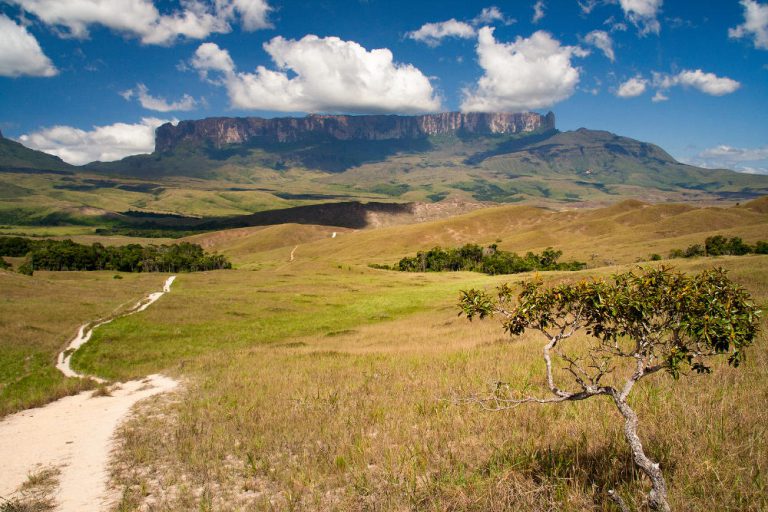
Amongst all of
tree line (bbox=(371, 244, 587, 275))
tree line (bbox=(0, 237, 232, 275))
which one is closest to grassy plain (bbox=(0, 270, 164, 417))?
tree line (bbox=(0, 237, 232, 275))

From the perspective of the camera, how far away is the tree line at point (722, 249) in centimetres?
9888

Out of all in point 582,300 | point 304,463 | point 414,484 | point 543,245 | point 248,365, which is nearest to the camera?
point 582,300

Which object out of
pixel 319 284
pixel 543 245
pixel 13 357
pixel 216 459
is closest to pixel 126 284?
pixel 319 284

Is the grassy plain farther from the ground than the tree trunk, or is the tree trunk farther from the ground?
the tree trunk

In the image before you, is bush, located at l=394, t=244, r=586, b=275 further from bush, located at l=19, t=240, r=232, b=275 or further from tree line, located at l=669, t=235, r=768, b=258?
bush, located at l=19, t=240, r=232, b=275

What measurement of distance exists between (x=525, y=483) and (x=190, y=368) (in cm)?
2477

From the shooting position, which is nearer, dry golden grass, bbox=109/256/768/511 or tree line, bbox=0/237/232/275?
dry golden grass, bbox=109/256/768/511

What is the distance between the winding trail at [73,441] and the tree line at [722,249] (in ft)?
371

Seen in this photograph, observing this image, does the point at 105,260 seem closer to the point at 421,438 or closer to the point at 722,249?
the point at 421,438

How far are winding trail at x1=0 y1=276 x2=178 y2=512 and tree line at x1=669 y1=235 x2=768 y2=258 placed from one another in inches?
4448

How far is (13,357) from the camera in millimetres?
33625

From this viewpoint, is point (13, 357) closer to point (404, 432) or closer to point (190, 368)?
point (190, 368)

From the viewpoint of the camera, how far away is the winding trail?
11.2 m

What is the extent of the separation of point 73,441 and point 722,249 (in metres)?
129
